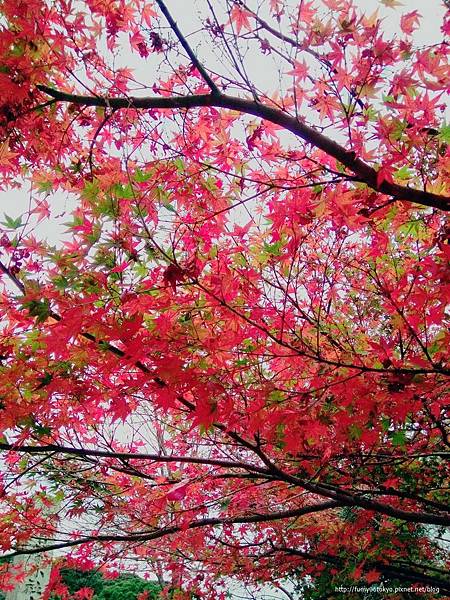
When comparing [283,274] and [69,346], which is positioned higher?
[283,274]

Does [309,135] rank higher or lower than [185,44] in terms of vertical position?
lower

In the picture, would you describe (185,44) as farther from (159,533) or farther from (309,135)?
(159,533)

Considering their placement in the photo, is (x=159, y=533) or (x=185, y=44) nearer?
(x=185, y=44)

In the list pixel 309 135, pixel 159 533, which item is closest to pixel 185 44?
pixel 309 135

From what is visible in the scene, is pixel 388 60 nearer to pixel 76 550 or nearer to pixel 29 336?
pixel 29 336

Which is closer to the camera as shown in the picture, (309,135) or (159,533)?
(309,135)

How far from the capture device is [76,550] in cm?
526

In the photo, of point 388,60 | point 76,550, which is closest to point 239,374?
point 388,60

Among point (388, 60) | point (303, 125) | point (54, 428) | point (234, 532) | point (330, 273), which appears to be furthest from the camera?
point (234, 532)

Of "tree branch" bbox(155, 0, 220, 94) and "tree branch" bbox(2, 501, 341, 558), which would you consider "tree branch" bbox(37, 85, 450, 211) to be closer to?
"tree branch" bbox(155, 0, 220, 94)

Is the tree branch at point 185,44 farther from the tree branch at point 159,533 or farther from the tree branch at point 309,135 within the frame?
the tree branch at point 159,533

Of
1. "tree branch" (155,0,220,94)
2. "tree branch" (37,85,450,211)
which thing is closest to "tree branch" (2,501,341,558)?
"tree branch" (37,85,450,211)

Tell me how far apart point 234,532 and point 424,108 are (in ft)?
18.8

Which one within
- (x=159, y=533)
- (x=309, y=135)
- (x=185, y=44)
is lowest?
(x=159, y=533)
